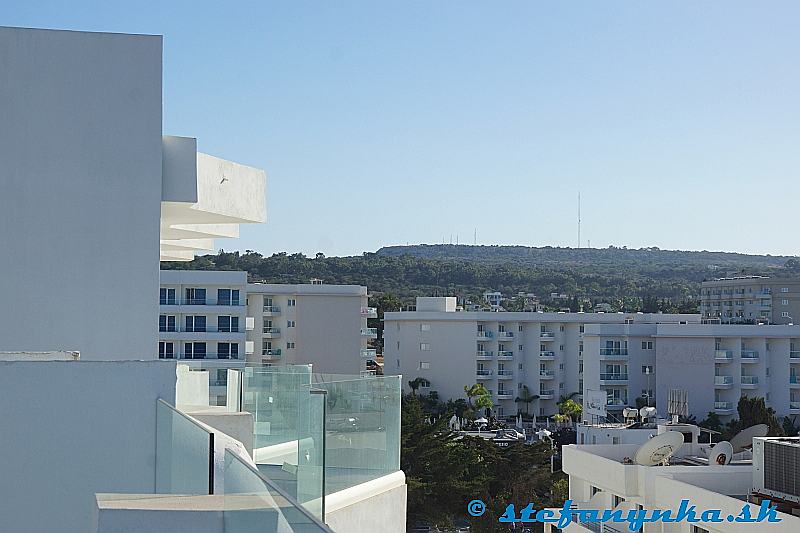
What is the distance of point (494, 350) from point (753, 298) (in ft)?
123

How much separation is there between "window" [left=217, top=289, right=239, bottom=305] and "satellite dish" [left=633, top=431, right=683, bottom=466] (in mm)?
31831

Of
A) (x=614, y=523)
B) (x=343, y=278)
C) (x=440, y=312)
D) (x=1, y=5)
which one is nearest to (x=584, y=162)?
(x=440, y=312)

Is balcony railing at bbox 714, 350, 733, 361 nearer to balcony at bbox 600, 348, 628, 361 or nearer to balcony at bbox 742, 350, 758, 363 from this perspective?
balcony at bbox 742, 350, 758, 363

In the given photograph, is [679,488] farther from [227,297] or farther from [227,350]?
[227,297]

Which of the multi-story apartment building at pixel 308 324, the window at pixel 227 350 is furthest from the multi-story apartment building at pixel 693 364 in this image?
the window at pixel 227 350

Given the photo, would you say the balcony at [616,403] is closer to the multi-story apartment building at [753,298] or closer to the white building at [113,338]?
the multi-story apartment building at [753,298]

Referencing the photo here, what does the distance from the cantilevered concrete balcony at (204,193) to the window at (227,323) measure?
113 feet

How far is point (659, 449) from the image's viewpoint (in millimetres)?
22891

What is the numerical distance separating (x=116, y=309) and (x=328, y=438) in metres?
4.68

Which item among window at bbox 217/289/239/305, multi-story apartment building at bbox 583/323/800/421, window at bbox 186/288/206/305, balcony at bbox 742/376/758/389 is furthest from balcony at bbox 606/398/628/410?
window at bbox 186/288/206/305

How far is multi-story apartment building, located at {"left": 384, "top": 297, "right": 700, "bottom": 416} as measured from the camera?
6906 cm

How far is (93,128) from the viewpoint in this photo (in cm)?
A: 1185

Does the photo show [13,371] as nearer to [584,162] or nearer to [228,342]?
[228,342]

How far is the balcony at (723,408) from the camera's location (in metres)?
61.0
